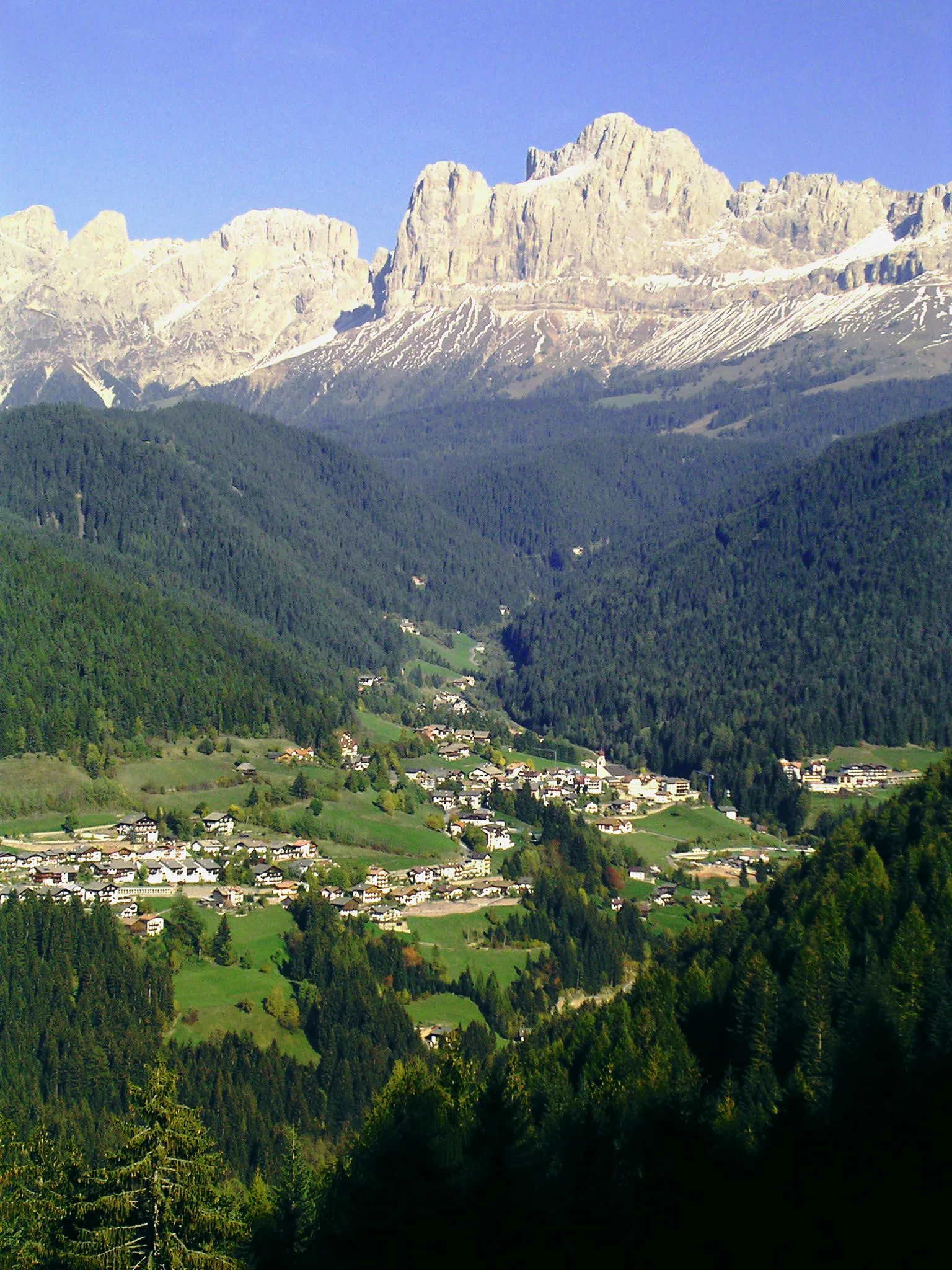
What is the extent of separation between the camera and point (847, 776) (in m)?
156

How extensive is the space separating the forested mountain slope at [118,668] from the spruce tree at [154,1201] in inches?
3912

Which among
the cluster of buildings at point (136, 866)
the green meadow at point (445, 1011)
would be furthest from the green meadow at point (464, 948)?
the cluster of buildings at point (136, 866)

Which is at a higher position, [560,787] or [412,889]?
[560,787]

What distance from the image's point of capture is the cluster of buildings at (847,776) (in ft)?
506

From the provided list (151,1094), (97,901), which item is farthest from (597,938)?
(151,1094)

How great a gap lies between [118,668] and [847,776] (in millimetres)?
70789

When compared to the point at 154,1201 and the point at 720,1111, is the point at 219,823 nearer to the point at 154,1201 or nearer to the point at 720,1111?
the point at 720,1111

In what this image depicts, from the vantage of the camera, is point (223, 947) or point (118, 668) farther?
point (118, 668)

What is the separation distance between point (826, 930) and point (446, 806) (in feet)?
240

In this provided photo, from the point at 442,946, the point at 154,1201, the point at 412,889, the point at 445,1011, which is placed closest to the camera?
the point at 154,1201

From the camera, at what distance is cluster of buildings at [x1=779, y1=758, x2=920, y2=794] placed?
154 meters

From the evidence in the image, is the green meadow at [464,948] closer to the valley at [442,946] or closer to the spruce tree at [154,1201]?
the valley at [442,946]

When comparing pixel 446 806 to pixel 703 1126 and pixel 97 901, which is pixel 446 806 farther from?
pixel 703 1126

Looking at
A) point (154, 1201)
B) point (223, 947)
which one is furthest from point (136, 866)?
point (154, 1201)
